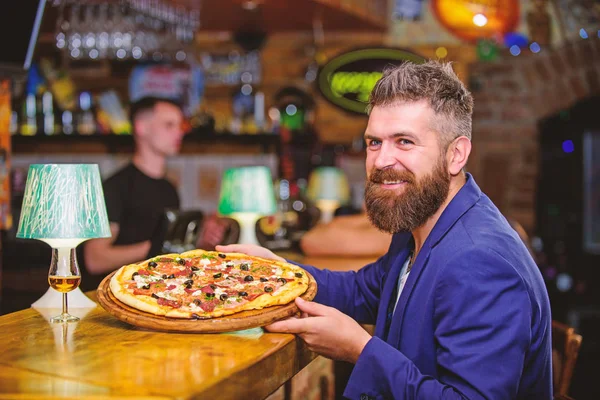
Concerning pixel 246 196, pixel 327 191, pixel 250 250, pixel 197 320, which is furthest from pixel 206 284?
pixel 327 191

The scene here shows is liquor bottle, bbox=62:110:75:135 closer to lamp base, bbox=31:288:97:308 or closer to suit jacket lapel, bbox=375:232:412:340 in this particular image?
lamp base, bbox=31:288:97:308

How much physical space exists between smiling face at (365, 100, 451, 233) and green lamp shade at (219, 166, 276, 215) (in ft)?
5.73

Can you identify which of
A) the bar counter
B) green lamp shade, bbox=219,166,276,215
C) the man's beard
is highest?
the man's beard

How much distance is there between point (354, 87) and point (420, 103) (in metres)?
5.34

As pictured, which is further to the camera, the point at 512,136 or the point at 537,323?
the point at 512,136

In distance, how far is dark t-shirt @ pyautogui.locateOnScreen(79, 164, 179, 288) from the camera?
13.3 feet

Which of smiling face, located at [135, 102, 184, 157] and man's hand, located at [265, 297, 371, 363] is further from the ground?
smiling face, located at [135, 102, 184, 157]

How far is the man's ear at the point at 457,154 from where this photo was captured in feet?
6.35

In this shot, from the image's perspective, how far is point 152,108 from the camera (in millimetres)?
4590

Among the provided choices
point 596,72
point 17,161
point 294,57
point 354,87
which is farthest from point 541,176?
point 17,161

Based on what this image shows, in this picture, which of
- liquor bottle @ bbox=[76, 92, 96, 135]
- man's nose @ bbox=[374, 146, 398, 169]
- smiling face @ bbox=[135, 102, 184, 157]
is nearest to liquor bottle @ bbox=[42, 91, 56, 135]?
liquor bottle @ bbox=[76, 92, 96, 135]

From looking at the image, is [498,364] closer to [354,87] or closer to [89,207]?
[89,207]

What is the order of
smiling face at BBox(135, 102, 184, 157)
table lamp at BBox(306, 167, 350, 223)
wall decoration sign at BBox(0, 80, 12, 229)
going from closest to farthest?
wall decoration sign at BBox(0, 80, 12, 229), smiling face at BBox(135, 102, 184, 157), table lamp at BBox(306, 167, 350, 223)

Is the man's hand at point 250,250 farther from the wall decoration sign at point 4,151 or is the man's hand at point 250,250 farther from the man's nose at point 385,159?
the wall decoration sign at point 4,151
